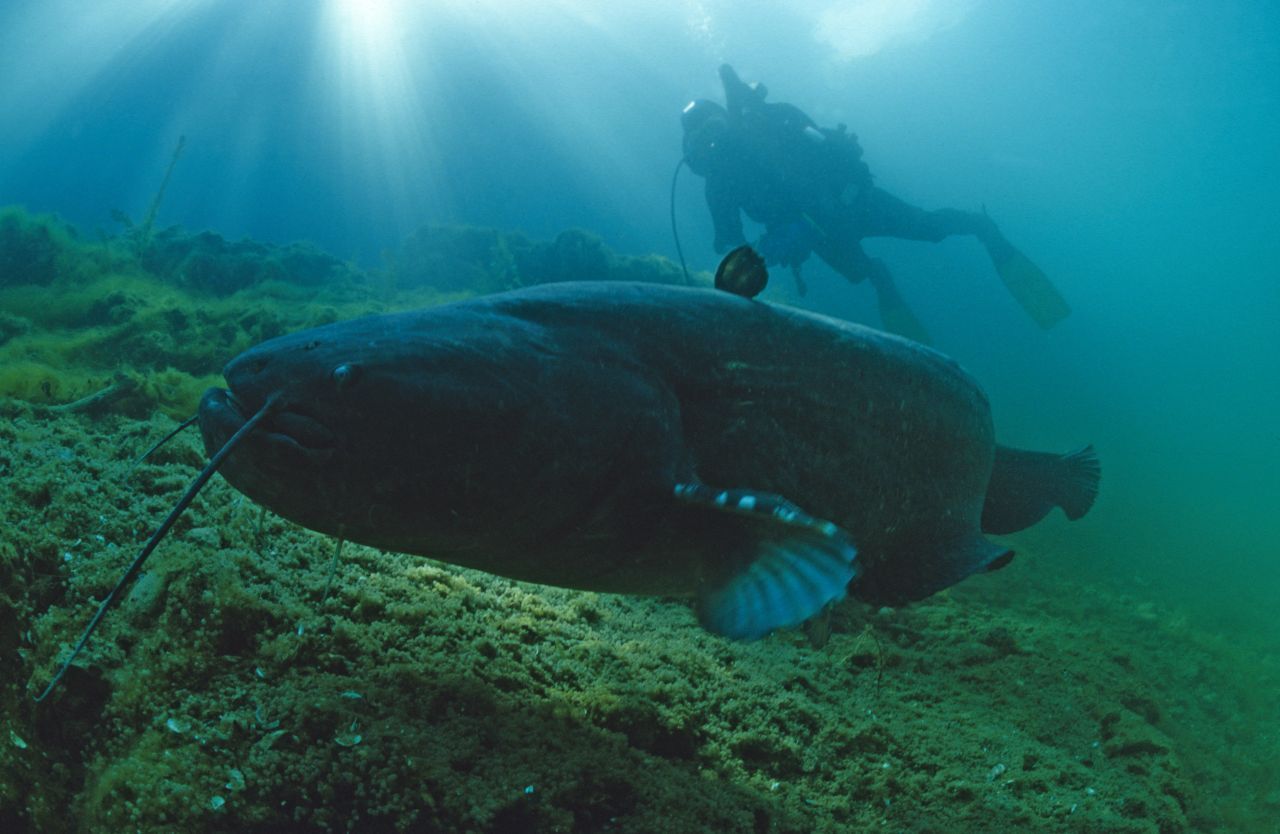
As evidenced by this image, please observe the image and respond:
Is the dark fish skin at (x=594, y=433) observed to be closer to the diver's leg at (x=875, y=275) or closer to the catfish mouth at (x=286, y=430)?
the catfish mouth at (x=286, y=430)

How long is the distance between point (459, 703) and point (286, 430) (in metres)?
0.92

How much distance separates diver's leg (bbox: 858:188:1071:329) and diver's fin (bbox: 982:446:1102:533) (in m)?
11.8

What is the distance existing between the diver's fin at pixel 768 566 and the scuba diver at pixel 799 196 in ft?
35.5

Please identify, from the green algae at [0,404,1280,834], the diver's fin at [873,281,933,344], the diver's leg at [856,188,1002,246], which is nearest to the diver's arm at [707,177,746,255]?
the diver's leg at [856,188,1002,246]

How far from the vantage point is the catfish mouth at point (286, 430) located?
1.64 metres

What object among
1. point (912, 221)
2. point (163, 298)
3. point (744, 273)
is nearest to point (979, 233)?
point (912, 221)

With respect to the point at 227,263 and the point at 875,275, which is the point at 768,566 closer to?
the point at 227,263

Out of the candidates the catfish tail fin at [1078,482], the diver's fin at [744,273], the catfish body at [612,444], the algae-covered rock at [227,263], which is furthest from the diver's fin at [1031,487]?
the algae-covered rock at [227,263]

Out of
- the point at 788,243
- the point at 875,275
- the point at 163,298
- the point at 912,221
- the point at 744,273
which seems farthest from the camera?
the point at 875,275

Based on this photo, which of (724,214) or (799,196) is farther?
(799,196)

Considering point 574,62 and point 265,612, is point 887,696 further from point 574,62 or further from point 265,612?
point 574,62

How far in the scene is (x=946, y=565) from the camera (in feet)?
9.50

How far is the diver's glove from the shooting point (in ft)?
43.7

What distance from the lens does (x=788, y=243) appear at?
1342 centimetres
